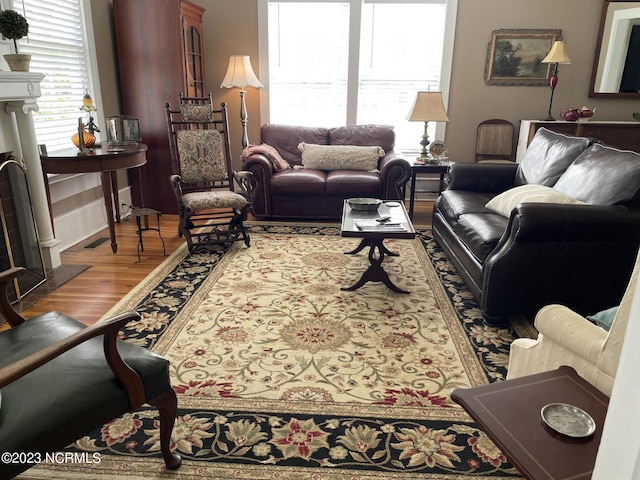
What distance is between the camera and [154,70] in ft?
15.6

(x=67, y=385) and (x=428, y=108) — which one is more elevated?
(x=428, y=108)

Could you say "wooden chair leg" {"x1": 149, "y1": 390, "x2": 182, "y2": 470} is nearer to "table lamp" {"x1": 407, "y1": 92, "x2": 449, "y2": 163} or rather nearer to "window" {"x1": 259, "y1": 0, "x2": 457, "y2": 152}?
"table lamp" {"x1": 407, "y1": 92, "x2": 449, "y2": 163}

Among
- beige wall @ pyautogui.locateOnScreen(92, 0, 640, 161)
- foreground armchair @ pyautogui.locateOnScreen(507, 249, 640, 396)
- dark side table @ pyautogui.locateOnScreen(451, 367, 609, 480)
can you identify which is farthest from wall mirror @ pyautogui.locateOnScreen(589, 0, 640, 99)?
dark side table @ pyautogui.locateOnScreen(451, 367, 609, 480)

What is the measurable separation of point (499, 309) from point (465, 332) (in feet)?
0.77

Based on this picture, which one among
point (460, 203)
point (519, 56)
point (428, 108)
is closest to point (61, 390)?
point (460, 203)

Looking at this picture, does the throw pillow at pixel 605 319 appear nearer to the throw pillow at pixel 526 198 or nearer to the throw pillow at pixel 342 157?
the throw pillow at pixel 526 198

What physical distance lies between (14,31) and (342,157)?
303 cm

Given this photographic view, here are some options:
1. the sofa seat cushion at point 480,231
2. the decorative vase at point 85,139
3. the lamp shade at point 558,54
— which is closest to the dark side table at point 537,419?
the sofa seat cushion at point 480,231

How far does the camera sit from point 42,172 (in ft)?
11.5

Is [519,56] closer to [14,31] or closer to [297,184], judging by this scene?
[297,184]

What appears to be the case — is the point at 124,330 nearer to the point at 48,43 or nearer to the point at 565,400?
the point at 565,400

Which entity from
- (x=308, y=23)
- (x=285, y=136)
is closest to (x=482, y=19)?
(x=308, y=23)

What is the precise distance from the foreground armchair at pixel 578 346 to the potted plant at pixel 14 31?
339 cm

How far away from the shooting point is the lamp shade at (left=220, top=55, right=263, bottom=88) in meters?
5.21
